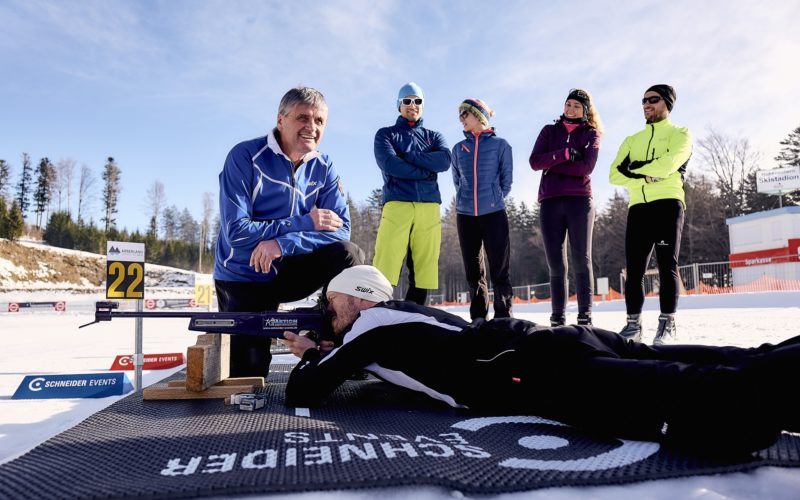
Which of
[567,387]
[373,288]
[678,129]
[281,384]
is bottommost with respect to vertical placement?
[281,384]

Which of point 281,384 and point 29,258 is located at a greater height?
point 29,258

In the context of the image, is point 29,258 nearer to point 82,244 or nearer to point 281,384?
point 82,244

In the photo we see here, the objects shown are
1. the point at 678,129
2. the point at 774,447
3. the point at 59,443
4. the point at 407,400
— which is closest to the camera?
the point at 774,447

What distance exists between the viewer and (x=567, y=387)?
172cm

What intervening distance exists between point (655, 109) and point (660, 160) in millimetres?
493

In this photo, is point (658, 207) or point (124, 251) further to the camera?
point (658, 207)

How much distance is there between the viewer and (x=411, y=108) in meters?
4.31

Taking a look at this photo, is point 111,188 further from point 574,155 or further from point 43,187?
point 574,155

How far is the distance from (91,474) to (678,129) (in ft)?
14.7

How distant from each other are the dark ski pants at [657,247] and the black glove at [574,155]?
0.62m

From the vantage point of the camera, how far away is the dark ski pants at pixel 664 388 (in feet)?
4.23

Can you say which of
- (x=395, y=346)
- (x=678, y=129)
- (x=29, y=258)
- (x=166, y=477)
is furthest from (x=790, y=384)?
(x=29, y=258)

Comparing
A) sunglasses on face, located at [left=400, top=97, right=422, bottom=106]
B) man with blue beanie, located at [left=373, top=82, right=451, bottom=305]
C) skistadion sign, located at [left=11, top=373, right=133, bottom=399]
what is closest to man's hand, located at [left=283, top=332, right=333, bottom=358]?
skistadion sign, located at [left=11, top=373, right=133, bottom=399]

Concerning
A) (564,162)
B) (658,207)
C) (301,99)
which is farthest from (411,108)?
(658,207)
